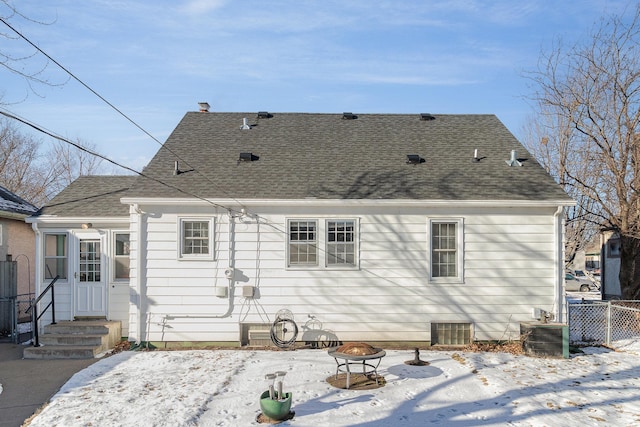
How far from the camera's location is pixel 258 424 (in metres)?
6.23

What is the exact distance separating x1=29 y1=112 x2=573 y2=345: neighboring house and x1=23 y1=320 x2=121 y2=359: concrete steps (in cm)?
51

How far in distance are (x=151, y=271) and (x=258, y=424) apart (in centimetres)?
539

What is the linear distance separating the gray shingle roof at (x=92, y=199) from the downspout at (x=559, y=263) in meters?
10.2

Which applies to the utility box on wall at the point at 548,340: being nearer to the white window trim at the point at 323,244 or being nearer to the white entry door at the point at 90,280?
the white window trim at the point at 323,244

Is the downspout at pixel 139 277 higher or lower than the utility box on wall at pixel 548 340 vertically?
higher

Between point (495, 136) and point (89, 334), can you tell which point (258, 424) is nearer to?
point (89, 334)

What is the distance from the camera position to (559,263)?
10.7 m

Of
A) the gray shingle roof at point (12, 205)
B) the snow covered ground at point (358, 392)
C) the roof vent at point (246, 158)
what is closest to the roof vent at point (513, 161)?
the snow covered ground at point (358, 392)

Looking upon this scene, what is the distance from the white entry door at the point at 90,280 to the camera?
36.8 feet

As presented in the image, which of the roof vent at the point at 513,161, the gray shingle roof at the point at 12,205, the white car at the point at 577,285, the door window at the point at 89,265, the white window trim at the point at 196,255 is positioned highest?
the roof vent at the point at 513,161

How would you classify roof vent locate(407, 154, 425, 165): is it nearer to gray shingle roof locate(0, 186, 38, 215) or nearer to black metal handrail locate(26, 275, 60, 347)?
black metal handrail locate(26, 275, 60, 347)

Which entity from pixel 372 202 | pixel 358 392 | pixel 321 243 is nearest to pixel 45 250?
pixel 321 243

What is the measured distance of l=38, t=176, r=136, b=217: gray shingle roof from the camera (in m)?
11.4

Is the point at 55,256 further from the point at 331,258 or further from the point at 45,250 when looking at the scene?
the point at 331,258
